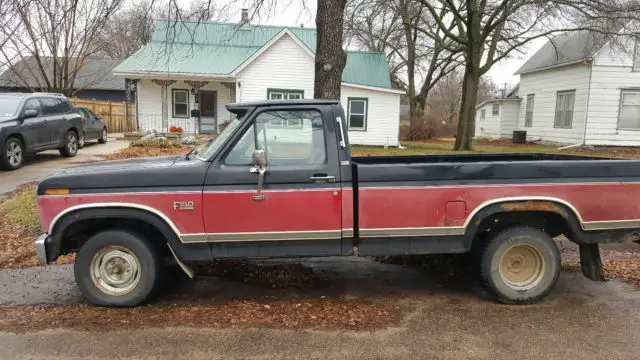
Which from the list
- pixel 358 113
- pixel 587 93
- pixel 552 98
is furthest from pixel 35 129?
pixel 552 98

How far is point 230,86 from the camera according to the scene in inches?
919

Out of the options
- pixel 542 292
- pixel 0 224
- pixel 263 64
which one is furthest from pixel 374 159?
pixel 263 64

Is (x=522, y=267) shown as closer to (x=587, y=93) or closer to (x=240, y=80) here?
(x=240, y=80)

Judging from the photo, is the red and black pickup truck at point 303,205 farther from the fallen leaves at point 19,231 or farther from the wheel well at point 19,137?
the wheel well at point 19,137

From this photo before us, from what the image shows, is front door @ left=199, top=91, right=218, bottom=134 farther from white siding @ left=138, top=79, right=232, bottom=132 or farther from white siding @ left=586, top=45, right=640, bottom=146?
white siding @ left=586, top=45, right=640, bottom=146

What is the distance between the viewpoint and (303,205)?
4.23 meters

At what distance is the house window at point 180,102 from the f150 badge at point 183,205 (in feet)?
66.1

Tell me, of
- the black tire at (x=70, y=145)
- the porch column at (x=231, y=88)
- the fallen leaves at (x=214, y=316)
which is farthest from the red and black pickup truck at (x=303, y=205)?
the porch column at (x=231, y=88)

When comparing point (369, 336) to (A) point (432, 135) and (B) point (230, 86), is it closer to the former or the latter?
(B) point (230, 86)

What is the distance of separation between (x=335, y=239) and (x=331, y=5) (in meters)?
4.88

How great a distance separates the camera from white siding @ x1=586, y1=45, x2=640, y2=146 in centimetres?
2202

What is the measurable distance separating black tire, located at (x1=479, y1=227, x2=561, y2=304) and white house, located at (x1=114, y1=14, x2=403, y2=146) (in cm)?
1715

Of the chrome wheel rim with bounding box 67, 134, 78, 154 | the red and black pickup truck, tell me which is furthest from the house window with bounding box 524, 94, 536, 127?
the red and black pickup truck

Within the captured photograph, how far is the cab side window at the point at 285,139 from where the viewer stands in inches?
171
